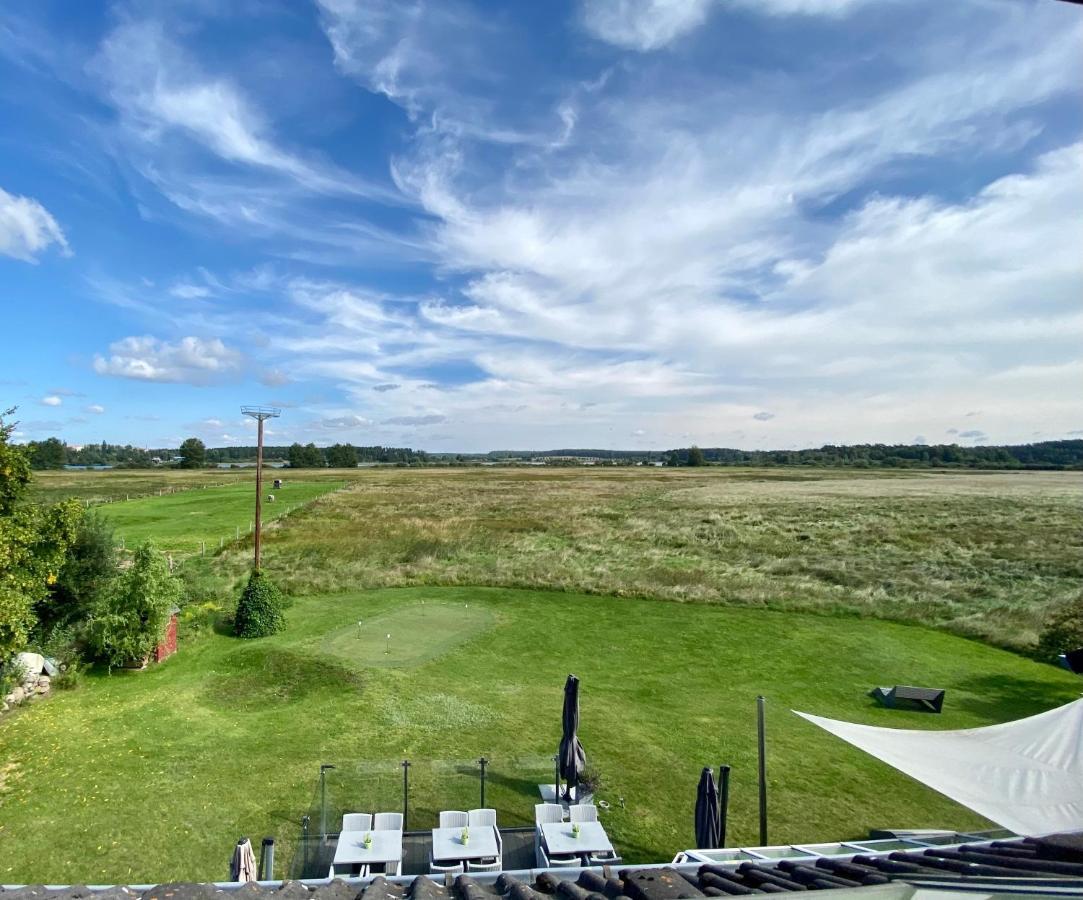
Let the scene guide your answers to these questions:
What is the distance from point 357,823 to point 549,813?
305cm

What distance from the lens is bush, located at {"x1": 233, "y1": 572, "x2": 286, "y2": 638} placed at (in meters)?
20.8

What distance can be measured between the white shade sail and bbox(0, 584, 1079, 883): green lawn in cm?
216

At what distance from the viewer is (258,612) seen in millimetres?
20844

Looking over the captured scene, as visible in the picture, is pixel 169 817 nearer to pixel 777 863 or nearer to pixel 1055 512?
pixel 777 863

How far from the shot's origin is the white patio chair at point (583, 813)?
9406mm

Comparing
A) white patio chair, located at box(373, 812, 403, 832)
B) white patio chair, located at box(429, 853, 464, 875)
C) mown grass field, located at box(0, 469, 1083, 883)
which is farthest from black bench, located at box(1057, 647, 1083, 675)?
white patio chair, located at box(373, 812, 403, 832)

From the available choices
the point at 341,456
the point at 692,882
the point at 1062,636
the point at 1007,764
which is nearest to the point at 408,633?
the point at 1007,764

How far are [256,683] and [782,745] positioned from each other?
45.8 ft

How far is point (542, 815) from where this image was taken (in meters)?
9.51

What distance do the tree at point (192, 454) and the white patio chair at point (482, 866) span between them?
561ft

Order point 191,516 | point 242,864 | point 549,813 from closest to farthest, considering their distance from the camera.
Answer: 1. point 242,864
2. point 549,813
3. point 191,516

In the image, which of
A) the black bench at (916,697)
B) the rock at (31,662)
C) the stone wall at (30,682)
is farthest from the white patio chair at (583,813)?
the rock at (31,662)

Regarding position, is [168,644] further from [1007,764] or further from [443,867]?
[1007,764]

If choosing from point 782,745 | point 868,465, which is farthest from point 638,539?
point 868,465
